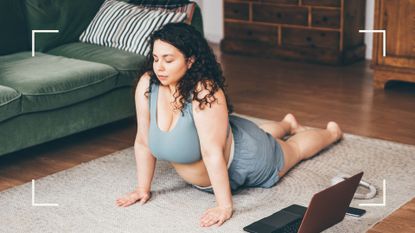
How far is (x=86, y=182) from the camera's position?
10.7ft

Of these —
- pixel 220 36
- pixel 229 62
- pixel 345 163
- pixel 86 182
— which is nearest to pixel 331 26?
pixel 229 62

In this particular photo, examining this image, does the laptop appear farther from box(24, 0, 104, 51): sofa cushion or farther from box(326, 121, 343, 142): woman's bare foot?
box(24, 0, 104, 51): sofa cushion

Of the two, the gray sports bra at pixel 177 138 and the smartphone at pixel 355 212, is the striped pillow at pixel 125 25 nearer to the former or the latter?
the gray sports bra at pixel 177 138

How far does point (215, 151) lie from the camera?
9.12ft

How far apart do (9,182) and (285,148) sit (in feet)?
3.92

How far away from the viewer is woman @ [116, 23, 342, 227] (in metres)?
2.78

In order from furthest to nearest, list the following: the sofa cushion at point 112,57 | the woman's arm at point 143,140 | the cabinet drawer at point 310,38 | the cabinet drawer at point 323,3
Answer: the cabinet drawer at point 310,38 < the cabinet drawer at point 323,3 < the sofa cushion at point 112,57 < the woman's arm at point 143,140

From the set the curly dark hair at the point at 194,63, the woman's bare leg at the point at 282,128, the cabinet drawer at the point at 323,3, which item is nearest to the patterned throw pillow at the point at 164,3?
the woman's bare leg at the point at 282,128

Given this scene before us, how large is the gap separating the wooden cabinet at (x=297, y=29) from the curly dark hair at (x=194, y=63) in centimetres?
283

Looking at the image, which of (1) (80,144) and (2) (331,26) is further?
(2) (331,26)

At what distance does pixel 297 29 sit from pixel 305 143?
2.47 meters

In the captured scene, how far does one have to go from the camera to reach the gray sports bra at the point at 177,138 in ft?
9.29

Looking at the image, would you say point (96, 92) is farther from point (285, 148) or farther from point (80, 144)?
point (285, 148)

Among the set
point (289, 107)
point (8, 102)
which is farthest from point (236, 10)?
point (8, 102)
